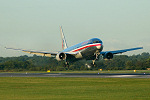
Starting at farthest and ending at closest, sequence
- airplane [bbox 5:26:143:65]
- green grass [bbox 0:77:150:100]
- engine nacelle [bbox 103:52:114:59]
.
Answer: engine nacelle [bbox 103:52:114:59] → airplane [bbox 5:26:143:65] → green grass [bbox 0:77:150:100]

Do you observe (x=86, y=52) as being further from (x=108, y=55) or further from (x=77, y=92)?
(x=77, y=92)

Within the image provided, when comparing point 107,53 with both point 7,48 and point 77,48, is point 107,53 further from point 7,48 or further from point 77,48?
point 7,48

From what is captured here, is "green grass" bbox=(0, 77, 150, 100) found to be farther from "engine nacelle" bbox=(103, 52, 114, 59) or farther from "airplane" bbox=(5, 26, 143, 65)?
"engine nacelle" bbox=(103, 52, 114, 59)

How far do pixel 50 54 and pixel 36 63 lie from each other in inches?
702

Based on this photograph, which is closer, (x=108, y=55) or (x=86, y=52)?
(x=86, y=52)

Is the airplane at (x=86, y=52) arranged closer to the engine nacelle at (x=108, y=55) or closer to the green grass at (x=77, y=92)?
the engine nacelle at (x=108, y=55)

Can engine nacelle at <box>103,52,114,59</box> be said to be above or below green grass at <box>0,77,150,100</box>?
above

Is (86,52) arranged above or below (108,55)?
above

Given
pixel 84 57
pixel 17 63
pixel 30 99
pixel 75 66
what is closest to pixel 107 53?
pixel 84 57

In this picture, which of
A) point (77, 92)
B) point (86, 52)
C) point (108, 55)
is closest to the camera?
point (77, 92)

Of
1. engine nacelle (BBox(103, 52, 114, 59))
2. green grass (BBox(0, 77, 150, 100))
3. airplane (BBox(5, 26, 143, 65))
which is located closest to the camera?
green grass (BBox(0, 77, 150, 100))

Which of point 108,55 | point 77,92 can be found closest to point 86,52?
point 108,55

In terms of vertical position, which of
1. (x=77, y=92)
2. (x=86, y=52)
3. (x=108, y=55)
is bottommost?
(x=77, y=92)

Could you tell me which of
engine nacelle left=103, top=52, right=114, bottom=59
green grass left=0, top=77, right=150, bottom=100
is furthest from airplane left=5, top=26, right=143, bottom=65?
green grass left=0, top=77, right=150, bottom=100
